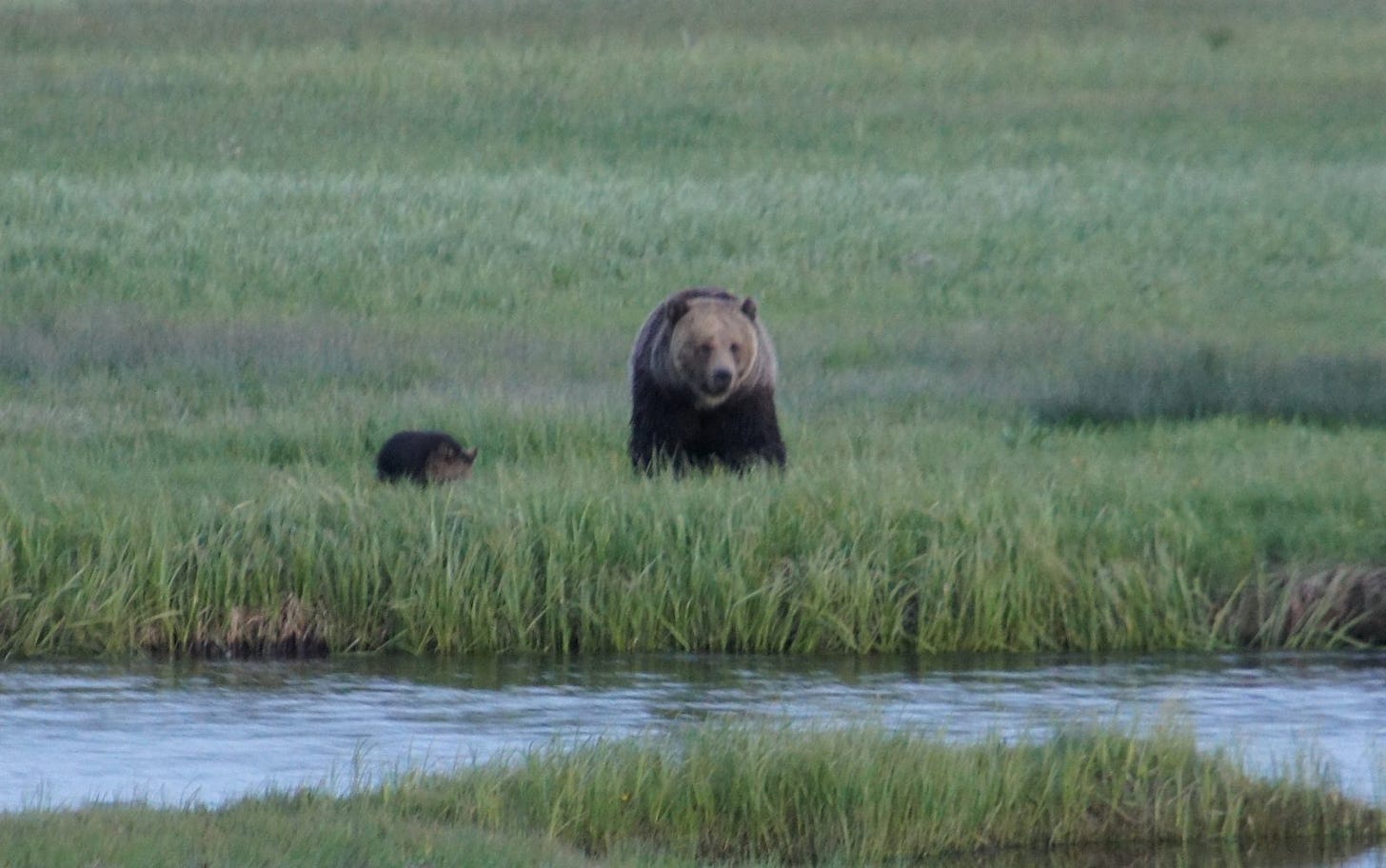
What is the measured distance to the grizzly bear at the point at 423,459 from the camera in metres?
11.9

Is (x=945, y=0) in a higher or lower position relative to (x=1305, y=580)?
higher

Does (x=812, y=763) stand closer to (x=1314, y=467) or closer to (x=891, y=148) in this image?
(x=1314, y=467)

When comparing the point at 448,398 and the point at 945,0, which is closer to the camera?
the point at 448,398

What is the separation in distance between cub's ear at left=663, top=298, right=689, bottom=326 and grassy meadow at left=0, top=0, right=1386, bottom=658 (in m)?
0.89

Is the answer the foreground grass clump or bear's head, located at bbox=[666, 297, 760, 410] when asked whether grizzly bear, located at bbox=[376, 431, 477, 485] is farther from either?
bear's head, located at bbox=[666, 297, 760, 410]

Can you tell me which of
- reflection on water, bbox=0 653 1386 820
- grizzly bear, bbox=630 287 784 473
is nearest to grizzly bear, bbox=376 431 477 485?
grizzly bear, bbox=630 287 784 473

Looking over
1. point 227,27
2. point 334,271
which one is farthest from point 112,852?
point 227,27

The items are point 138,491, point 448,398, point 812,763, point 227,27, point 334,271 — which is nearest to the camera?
point 812,763

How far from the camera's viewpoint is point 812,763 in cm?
787

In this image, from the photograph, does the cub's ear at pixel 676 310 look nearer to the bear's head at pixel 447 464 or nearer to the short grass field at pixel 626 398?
the short grass field at pixel 626 398

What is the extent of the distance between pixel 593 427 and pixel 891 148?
1885 cm

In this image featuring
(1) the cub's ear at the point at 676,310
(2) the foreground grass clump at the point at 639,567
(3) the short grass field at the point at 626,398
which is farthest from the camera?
(1) the cub's ear at the point at 676,310

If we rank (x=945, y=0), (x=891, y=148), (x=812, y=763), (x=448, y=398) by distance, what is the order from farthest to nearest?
1. (x=945, y=0)
2. (x=891, y=148)
3. (x=448, y=398)
4. (x=812, y=763)

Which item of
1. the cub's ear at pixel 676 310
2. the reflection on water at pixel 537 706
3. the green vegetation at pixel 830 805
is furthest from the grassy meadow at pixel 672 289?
the green vegetation at pixel 830 805
